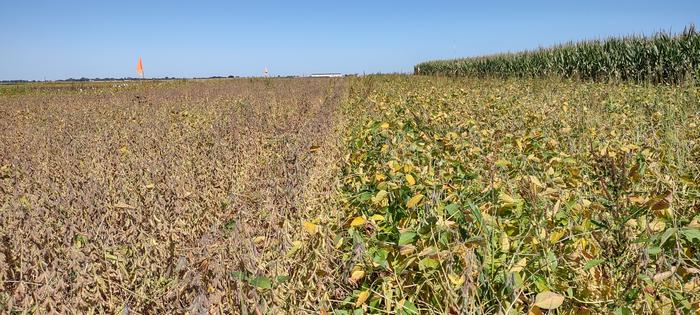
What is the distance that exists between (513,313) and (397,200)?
1022 mm

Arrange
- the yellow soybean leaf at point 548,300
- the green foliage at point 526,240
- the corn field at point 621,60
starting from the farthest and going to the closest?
the corn field at point 621,60
the green foliage at point 526,240
the yellow soybean leaf at point 548,300

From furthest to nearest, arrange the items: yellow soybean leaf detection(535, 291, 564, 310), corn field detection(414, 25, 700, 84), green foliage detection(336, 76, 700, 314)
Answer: corn field detection(414, 25, 700, 84)
green foliage detection(336, 76, 700, 314)
yellow soybean leaf detection(535, 291, 564, 310)

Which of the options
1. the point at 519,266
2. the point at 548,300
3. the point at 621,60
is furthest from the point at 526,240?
the point at 621,60

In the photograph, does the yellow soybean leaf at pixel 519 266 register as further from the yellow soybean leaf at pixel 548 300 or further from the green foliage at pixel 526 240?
the yellow soybean leaf at pixel 548 300

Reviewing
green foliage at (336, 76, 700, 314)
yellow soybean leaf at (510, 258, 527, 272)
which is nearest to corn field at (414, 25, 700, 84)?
green foliage at (336, 76, 700, 314)

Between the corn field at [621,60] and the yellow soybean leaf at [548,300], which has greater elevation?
the corn field at [621,60]

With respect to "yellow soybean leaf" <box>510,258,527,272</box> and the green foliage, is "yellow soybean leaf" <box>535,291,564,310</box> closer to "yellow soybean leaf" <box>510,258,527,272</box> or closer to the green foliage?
the green foliage

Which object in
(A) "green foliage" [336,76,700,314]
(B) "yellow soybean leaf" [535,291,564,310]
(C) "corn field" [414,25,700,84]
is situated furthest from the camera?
(C) "corn field" [414,25,700,84]

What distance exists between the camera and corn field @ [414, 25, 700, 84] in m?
12.8

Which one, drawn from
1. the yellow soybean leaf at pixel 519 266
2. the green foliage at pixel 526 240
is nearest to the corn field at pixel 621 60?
the green foliage at pixel 526 240

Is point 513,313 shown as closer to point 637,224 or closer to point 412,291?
point 412,291

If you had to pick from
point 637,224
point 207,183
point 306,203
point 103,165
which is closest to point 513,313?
point 637,224

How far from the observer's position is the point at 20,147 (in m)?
6.12

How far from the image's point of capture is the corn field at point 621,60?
42.0 feet
